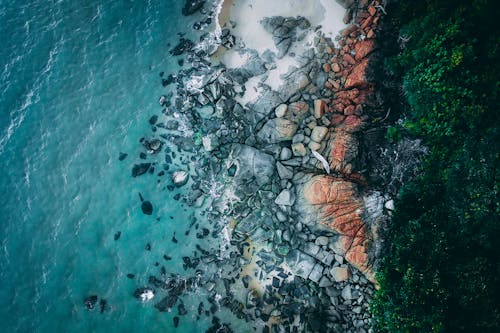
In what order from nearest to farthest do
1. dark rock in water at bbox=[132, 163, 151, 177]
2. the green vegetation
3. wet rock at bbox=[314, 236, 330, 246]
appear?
the green vegetation < wet rock at bbox=[314, 236, 330, 246] < dark rock in water at bbox=[132, 163, 151, 177]

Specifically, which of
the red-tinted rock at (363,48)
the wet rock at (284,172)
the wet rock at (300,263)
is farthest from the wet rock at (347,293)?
the red-tinted rock at (363,48)

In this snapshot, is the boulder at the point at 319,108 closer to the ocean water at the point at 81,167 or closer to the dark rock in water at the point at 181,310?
the ocean water at the point at 81,167

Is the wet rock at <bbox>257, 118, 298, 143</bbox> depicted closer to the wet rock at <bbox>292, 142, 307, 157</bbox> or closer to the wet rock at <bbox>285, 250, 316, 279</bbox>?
the wet rock at <bbox>292, 142, 307, 157</bbox>

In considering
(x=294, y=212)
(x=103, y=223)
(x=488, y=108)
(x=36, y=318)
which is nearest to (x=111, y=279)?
(x=103, y=223)

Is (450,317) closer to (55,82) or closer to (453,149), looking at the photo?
(453,149)

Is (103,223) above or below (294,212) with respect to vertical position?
below

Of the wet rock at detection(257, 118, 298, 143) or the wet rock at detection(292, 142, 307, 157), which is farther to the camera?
the wet rock at detection(257, 118, 298, 143)

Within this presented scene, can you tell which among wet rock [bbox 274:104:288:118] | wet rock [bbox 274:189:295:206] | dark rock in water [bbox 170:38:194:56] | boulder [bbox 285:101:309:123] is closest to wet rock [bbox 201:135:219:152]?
wet rock [bbox 274:104:288:118]
